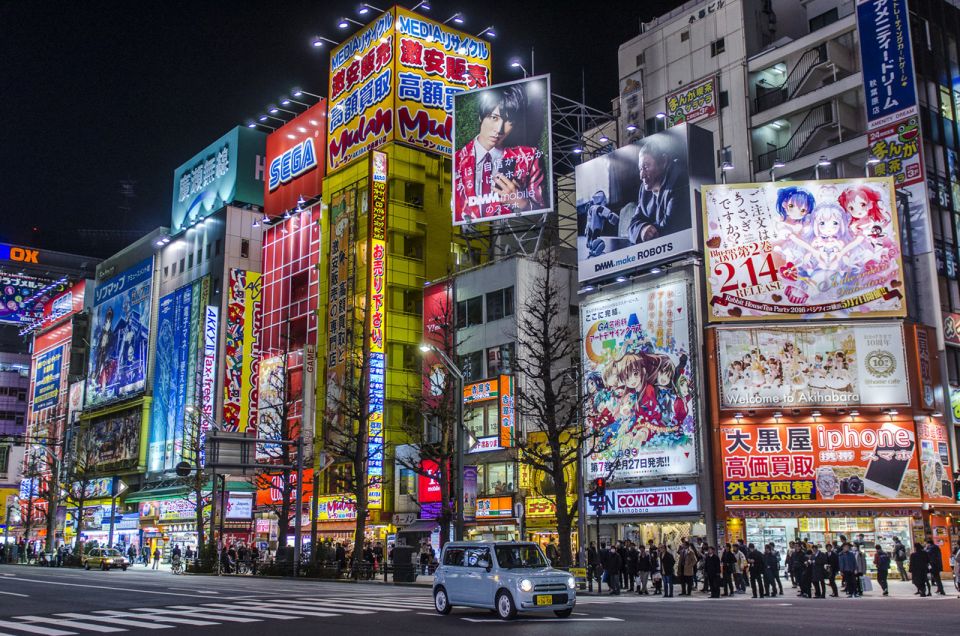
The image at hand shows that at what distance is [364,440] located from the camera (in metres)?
44.1

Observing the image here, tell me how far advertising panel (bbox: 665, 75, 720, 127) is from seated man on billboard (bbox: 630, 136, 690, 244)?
11.6m

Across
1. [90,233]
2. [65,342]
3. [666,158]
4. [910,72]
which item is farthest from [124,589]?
[90,233]

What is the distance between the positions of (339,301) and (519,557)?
135ft

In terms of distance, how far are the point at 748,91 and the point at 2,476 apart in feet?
286

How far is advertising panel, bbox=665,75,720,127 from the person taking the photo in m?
54.8

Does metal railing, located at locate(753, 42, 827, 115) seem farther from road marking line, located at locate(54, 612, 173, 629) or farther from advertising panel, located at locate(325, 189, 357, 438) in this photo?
road marking line, located at locate(54, 612, 173, 629)

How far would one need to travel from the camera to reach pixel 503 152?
5022 centimetres

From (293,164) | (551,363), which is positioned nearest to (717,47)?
(551,363)

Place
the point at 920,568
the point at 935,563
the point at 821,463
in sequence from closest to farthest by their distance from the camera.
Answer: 1. the point at 920,568
2. the point at 935,563
3. the point at 821,463

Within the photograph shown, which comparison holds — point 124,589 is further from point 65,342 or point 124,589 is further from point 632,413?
point 65,342

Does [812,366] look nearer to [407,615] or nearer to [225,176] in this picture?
[407,615]

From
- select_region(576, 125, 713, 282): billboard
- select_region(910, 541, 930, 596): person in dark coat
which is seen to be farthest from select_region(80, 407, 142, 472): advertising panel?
select_region(910, 541, 930, 596): person in dark coat

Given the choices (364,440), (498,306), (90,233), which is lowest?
(364,440)

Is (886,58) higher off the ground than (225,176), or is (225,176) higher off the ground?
(225,176)
